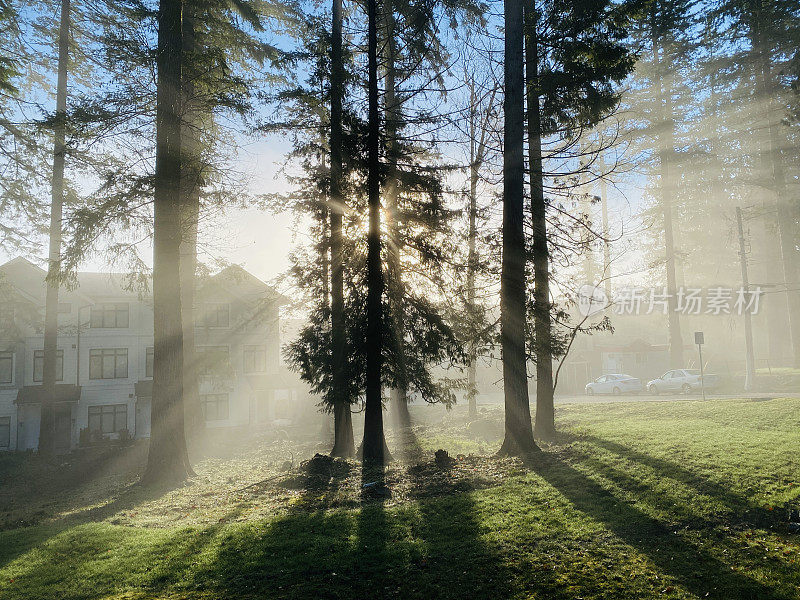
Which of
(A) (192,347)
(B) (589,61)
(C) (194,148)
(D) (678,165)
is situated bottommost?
(A) (192,347)

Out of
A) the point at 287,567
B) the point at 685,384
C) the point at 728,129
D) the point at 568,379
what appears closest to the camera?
the point at 287,567

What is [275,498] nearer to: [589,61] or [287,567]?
[287,567]

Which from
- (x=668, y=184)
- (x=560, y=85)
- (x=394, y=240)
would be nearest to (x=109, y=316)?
(x=394, y=240)

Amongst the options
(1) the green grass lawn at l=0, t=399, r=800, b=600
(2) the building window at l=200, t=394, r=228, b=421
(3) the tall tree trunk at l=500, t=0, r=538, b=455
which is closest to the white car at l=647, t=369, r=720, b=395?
(1) the green grass lawn at l=0, t=399, r=800, b=600

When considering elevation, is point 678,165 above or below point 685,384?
above

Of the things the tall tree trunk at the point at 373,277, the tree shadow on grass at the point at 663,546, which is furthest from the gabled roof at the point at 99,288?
the tree shadow on grass at the point at 663,546

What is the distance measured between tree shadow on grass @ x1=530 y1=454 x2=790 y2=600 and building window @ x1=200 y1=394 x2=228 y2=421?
28.7 metres

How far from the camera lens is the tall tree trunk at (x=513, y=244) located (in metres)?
11.2

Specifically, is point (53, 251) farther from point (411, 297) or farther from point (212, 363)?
point (411, 297)

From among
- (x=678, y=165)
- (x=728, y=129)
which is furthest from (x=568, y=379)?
(x=728, y=129)

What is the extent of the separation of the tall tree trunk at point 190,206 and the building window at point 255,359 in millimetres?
14048

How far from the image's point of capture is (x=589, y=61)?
12.2m

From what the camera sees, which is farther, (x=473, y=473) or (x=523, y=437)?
(x=523, y=437)

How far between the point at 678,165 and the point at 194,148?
108ft
